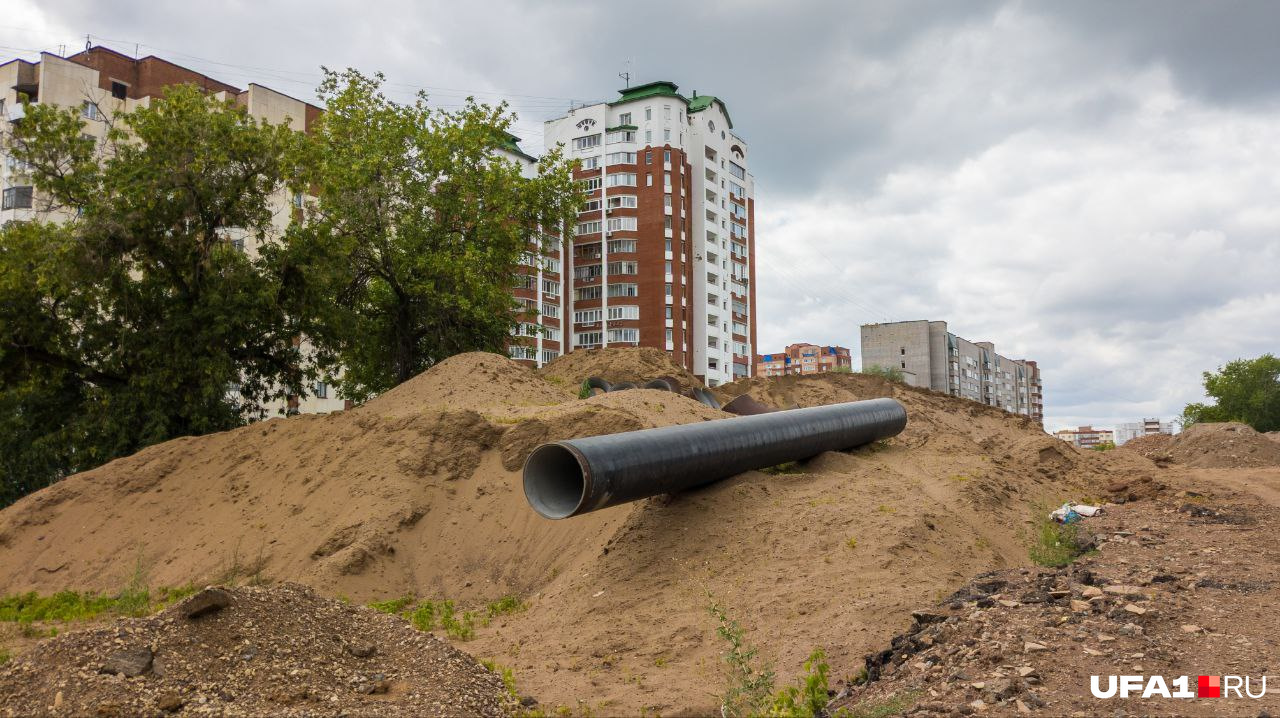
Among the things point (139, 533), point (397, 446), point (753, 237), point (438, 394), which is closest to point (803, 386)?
point (438, 394)

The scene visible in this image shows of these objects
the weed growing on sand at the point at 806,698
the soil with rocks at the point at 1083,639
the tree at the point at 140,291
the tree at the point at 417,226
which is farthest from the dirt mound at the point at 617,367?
the weed growing on sand at the point at 806,698

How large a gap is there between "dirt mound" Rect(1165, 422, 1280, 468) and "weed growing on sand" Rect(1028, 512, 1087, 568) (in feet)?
57.2

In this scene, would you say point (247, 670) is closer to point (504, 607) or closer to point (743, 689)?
point (743, 689)

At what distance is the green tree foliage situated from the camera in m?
56.8

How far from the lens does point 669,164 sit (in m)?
64.7

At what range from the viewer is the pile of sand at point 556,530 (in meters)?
7.50

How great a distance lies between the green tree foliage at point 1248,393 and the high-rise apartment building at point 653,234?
36718 mm

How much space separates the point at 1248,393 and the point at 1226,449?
41435 mm

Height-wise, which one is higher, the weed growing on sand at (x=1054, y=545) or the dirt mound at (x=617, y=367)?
the dirt mound at (x=617, y=367)

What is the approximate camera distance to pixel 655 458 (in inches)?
361

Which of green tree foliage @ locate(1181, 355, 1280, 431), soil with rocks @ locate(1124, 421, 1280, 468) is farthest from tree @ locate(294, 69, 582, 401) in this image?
green tree foliage @ locate(1181, 355, 1280, 431)

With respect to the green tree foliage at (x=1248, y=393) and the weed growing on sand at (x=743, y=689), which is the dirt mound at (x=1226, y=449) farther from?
the green tree foliage at (x=1248, y=393)

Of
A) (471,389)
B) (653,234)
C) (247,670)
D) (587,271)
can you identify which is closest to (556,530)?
(247,670)

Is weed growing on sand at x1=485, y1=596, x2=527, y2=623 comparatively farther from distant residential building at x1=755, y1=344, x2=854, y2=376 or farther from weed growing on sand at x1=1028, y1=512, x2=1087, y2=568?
distant residential building at x1=755, y1=344, x2=854, y2=376
